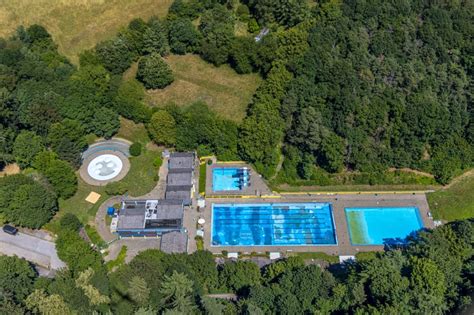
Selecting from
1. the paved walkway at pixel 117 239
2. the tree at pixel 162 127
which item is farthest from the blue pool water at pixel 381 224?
the tree at pixel 162 127

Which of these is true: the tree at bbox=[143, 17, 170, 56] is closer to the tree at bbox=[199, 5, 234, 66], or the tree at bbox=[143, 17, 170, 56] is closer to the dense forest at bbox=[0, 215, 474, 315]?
the tree at bbox=[199, 5, 234, 66]

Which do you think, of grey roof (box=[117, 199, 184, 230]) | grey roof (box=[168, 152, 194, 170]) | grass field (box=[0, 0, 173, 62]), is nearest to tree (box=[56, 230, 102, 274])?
→ grey roof (box=[117, 199, 184, 230])

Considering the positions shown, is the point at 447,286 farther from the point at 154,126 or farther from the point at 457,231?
the point at 154,126

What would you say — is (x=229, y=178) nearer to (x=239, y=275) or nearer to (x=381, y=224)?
(x=239, y=275)

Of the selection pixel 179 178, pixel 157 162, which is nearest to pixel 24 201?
pixel 157 162

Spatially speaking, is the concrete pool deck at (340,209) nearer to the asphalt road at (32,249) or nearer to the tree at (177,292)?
the tree at (177,292)
